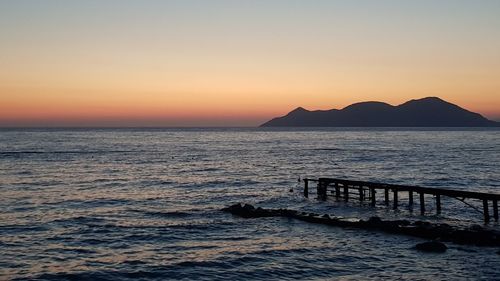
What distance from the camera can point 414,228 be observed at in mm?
27156

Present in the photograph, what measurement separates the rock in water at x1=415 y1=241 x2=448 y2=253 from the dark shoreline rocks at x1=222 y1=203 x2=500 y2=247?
6.27 ft

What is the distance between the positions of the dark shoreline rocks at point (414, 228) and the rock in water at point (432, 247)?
75.2 inches

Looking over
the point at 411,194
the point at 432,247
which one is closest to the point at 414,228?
the point at 432,247

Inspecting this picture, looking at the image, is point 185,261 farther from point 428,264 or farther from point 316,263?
point 428,264

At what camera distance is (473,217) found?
33594mm

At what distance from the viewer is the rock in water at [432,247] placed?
74.8 feet

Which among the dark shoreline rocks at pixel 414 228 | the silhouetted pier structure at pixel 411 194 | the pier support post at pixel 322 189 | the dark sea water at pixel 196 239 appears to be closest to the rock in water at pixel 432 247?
the dark sea water at pixel 196 239

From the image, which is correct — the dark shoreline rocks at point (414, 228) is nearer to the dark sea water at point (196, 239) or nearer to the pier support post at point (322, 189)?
the dark sea water at point (196, 239)

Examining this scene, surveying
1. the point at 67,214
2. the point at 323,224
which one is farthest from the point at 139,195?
the point at 323,224

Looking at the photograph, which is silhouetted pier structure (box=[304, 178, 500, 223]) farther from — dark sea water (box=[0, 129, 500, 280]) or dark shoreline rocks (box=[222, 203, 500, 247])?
dark shoreline rocks (box=[222, 203, 500, 247])

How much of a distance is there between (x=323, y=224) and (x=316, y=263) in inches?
345

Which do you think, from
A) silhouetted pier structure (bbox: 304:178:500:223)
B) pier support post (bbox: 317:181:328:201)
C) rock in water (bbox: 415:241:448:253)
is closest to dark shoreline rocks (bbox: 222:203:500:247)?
rock in water (bbox: 415:241:448:253)

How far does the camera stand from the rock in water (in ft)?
74.8

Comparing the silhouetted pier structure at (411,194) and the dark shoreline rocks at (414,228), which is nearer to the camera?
the dark shoreline rocks at (414,228)
